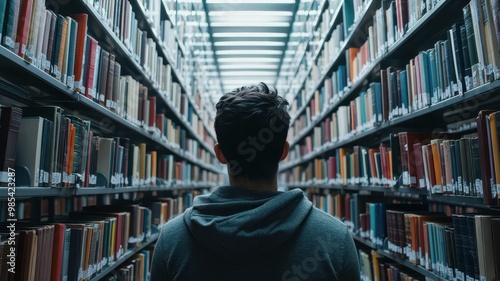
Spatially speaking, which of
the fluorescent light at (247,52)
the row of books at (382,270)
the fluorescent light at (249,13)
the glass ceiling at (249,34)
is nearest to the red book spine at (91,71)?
the row of books at (382,270)

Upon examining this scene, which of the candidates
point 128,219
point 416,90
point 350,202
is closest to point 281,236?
point 416,90

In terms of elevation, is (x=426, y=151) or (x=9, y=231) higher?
(x=426, y=151)

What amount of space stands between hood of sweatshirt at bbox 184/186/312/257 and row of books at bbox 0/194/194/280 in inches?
29.6

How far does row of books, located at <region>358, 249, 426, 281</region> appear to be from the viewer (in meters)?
Answer: 2.30

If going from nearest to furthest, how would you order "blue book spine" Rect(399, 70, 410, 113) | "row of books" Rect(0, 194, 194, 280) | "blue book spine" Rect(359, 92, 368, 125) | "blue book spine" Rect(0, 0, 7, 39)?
"blue book spine" Rect(0, 0, 7, 39), "row of books" Rect(0, 194, 194, 280), "blue book spine" Rect(399, 70, 410, 113), "blue book spine" Rect(359, 92, 368, 125)

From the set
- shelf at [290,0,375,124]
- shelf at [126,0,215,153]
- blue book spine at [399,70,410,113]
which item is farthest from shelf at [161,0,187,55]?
blue book spine at [399,70,410,113]

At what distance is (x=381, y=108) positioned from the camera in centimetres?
264

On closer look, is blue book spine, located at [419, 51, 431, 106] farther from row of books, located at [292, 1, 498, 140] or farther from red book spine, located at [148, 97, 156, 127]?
red book spine, located at [148, 97, 156, 127]

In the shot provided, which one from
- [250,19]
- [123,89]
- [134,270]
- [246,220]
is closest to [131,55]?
[123,89]

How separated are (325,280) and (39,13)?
1416 mm

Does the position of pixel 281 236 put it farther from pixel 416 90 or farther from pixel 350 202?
pixel 350 202

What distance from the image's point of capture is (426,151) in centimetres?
194

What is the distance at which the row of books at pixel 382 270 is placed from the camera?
2299 mm

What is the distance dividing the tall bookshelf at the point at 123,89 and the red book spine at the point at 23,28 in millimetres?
26
